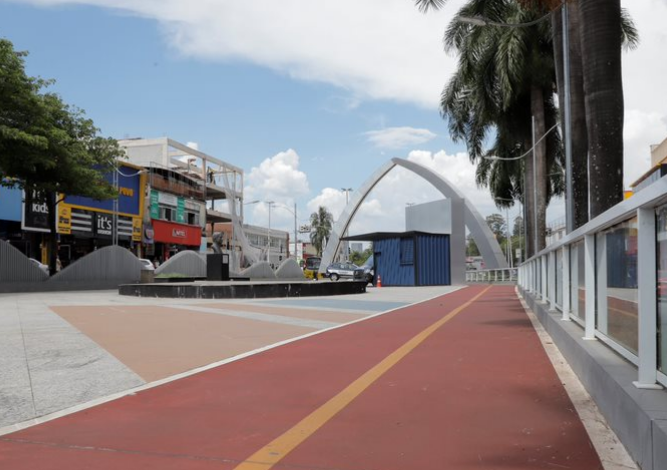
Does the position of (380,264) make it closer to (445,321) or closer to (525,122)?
(525,122)

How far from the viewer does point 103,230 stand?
48844 mm

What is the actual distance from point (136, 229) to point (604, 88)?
4741 centimetres

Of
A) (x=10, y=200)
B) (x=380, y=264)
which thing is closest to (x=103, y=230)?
(x=10, y=200)

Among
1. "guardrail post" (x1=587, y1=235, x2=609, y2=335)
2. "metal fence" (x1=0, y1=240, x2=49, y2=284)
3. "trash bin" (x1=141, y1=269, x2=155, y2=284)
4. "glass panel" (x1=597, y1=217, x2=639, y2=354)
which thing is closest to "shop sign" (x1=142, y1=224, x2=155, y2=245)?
"trash bin" (x1=141, y1=269, x2=155, y2=284)

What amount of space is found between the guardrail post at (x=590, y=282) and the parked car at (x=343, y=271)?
3846 centimetres

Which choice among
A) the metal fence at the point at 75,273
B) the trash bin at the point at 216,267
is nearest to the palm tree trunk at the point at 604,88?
the trash bin at the point at 216,267

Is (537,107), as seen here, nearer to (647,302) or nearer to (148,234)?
(647,302)

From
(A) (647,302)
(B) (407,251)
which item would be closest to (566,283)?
(A) (647,302)

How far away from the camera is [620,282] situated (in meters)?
5.06

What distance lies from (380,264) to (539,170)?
13.1 metres

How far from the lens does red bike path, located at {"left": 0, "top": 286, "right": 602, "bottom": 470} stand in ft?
13.1

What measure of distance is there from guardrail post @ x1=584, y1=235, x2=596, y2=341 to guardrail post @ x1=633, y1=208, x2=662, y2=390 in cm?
214

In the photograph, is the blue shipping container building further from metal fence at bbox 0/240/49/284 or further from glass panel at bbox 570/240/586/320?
glass panel at bbox 570/240/586/320

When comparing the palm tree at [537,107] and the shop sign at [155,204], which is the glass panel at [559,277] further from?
the shop sign at [155,204]
